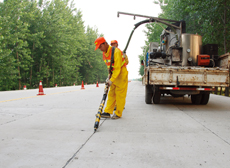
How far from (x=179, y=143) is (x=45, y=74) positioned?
32.9 meters

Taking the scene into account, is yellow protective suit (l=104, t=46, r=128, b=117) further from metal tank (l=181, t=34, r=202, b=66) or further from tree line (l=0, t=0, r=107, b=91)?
tree line (l=0, t=0, r=107, b=91)

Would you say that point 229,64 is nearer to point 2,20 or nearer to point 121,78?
point 121,78

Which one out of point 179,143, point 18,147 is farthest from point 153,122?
point 18,147

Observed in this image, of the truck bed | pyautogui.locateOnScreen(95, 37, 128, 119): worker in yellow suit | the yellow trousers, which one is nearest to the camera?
pyautogui.locateOnScreen(95, 37, 128, 119): worker in yellow suit

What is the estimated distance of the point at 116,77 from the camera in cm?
528

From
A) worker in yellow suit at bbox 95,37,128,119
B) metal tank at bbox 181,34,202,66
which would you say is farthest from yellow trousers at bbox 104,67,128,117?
metal tank at bbox 181,34,202,66

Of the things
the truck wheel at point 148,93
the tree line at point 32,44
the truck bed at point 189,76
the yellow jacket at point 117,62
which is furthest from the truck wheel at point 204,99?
the tree line at point 32,44

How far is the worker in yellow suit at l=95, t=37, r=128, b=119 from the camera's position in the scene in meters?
5.34

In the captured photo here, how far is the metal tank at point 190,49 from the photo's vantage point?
28.9 ft

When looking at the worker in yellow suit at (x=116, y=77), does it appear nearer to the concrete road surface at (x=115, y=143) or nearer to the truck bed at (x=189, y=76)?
the concrete road surface at (x=115, y=143)

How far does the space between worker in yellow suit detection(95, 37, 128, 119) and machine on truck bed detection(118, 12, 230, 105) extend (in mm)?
1969

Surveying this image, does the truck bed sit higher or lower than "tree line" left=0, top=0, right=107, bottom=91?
lower

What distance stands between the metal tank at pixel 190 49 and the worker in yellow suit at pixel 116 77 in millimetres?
3829

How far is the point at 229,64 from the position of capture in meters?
7.51
